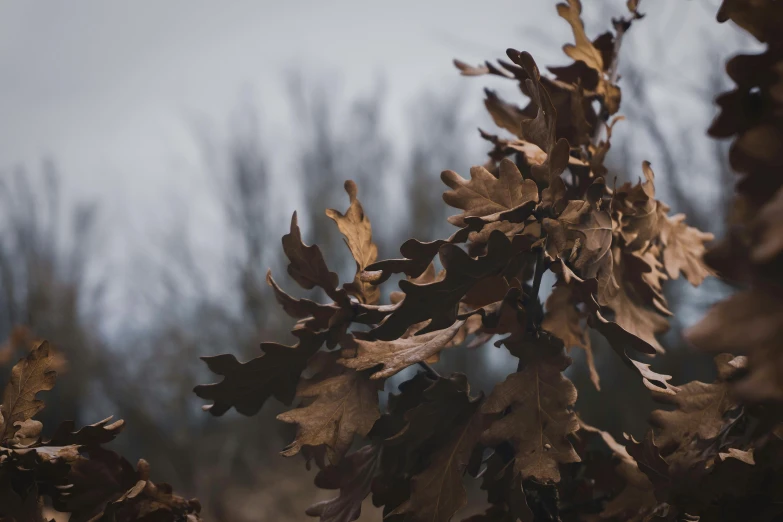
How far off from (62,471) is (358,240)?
338 millimetres

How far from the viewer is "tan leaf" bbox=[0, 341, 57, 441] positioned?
58cm

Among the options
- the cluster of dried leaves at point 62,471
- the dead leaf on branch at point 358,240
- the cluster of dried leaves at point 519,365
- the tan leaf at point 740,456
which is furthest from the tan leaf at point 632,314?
the cluster of dried leaves at point 62,471

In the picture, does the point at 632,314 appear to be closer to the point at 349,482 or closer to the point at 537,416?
the point at 537,416

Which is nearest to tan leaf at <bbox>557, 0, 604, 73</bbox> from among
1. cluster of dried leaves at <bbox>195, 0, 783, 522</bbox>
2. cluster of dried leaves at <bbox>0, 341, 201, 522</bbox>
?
cluster of dried leaves at <bbox>195, 0, 783, 522</bbox>

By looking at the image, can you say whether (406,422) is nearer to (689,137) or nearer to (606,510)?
(606,510)

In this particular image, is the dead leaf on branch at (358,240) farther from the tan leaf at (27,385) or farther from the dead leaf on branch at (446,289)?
the tan leaf at (27,385)

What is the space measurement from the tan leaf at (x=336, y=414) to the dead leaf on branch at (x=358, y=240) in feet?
0.28

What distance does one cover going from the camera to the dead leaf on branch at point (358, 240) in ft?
1.90

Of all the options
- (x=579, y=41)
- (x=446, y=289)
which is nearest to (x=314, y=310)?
(x=446, y=289)

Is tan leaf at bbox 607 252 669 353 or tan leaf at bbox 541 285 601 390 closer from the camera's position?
tan leaf at bbox 607 252 669 353

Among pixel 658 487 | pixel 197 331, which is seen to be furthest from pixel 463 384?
pixel 197 331

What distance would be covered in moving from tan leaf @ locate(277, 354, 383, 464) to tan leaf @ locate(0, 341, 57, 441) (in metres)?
0.25

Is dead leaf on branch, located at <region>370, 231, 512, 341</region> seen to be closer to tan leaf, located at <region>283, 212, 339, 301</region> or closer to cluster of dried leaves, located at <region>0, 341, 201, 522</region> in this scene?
tan leaf, located at <region>283, 212, 339, 301</region>

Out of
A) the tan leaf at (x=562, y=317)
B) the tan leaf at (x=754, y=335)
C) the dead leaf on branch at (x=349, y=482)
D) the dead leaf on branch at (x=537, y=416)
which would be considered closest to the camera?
the tan leaf at (x=754, y=335)
